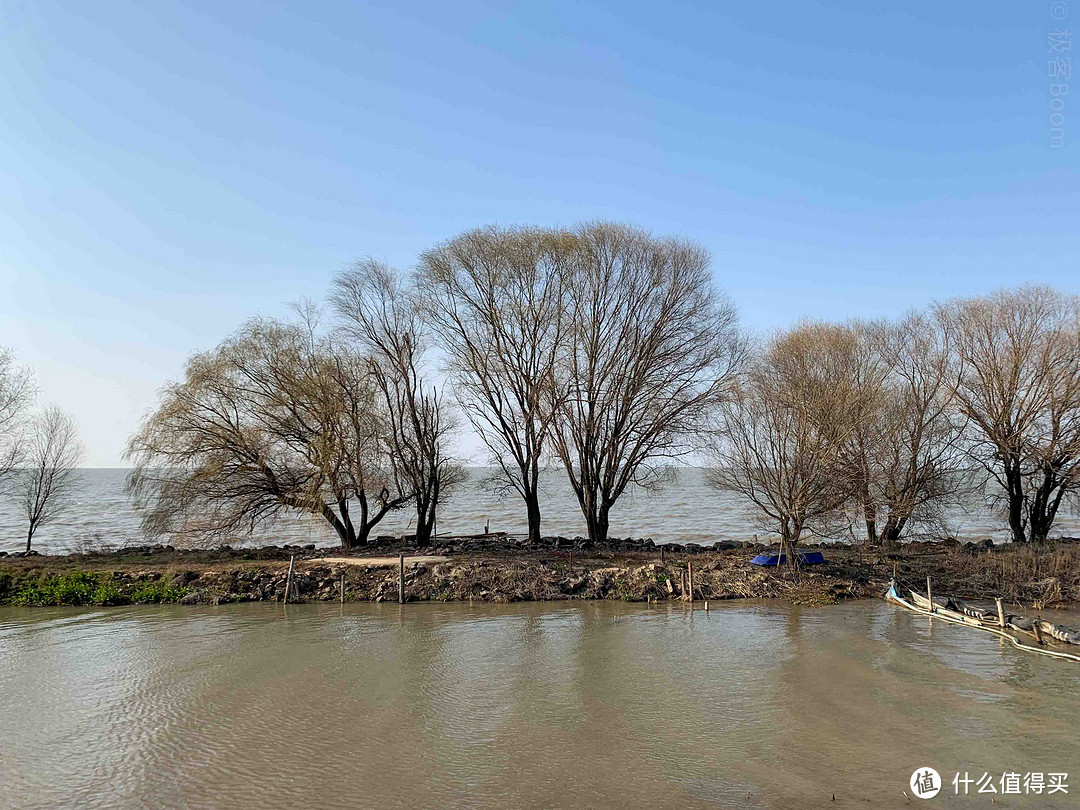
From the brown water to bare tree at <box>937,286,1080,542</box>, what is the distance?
1476 centimetres

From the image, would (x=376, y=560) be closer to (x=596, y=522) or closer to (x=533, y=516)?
(x=533, y=516)

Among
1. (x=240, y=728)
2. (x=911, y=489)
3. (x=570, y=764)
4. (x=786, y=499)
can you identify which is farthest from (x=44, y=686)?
(x=911, y=489)

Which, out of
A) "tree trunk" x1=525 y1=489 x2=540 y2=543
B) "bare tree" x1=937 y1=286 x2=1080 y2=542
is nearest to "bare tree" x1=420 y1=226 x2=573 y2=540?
"tree trunk" x1=525 y1=489 x2=540 y2=543

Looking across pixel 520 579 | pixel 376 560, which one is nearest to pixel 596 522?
pixel 520 579

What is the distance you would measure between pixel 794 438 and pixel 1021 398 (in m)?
14.5

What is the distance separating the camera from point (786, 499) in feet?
78.5

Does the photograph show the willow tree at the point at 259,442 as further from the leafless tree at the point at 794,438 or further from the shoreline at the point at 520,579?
the leafless tree at the point at 794,438

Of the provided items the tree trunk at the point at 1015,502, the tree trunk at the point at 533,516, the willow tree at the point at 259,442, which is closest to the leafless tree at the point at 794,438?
the tree trunk at the point at 533,516

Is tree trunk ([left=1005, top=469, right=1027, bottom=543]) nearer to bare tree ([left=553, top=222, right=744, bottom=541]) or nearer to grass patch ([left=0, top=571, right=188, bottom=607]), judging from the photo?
bare tree ([left=553, top=222, right=744, bottom=541])

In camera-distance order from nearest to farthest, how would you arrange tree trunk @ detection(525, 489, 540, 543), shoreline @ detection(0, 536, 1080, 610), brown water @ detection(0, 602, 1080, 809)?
brown water @ detection(0, 602, 1080, 809) → shoreline @ detection(0, 536, 1080, 610) → tree trunk @ detection(525, 489, 540, 543)

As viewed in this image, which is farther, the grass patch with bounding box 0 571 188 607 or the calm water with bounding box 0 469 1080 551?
the calm water with bounding box 0 469 1080 551

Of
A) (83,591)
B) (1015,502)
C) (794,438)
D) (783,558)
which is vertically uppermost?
(794,438)

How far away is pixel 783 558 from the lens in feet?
86.7

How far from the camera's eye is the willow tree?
27781mm
